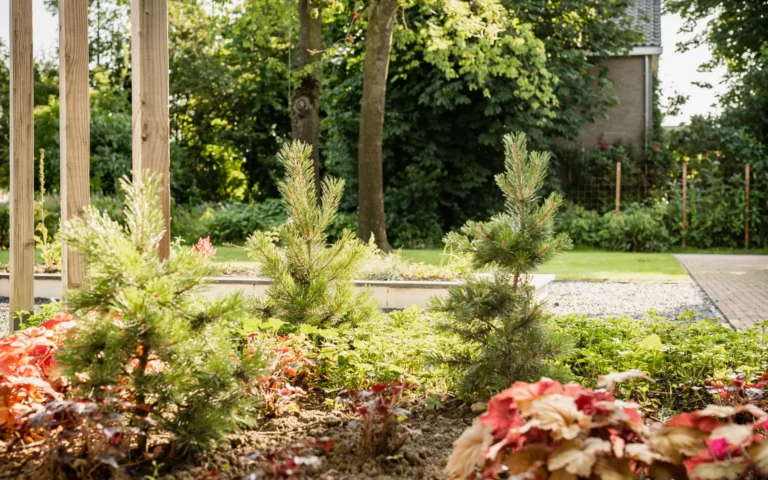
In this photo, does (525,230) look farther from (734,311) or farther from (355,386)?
(734,311)

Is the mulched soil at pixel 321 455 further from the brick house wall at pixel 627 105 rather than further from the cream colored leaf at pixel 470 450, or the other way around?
the brick house wall at pixel 627 105

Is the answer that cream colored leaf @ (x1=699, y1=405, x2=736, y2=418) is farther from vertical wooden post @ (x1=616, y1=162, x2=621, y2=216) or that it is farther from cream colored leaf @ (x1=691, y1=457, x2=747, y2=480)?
vertical wooden post @ (x1=616, y1=162, x2=621, y2=216)

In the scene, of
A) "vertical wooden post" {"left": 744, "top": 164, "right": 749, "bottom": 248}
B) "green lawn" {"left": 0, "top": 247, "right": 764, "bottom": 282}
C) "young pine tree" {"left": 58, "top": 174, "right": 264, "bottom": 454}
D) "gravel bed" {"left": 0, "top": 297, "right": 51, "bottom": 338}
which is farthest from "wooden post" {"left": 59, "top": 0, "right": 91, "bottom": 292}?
"vertical wooden post" {"left": 744, "top": 164, "right": 749, "bottom": 248}

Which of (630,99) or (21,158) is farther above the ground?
(630,99)

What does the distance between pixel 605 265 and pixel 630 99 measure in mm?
9982

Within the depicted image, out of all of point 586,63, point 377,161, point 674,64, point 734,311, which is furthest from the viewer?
Result: point 674,64

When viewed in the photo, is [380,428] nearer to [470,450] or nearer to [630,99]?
[470,450]

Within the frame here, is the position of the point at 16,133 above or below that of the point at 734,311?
above

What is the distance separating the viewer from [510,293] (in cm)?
326

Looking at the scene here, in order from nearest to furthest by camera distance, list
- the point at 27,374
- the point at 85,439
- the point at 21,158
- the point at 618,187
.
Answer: the point at 85,439, the point at 27,374, the point at 21,158, the point at 618,187

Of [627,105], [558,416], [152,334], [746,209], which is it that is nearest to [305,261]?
[152,334]

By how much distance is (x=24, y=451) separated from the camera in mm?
2639

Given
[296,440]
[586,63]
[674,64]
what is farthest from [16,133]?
[674,64]

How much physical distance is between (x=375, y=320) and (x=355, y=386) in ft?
3.44
